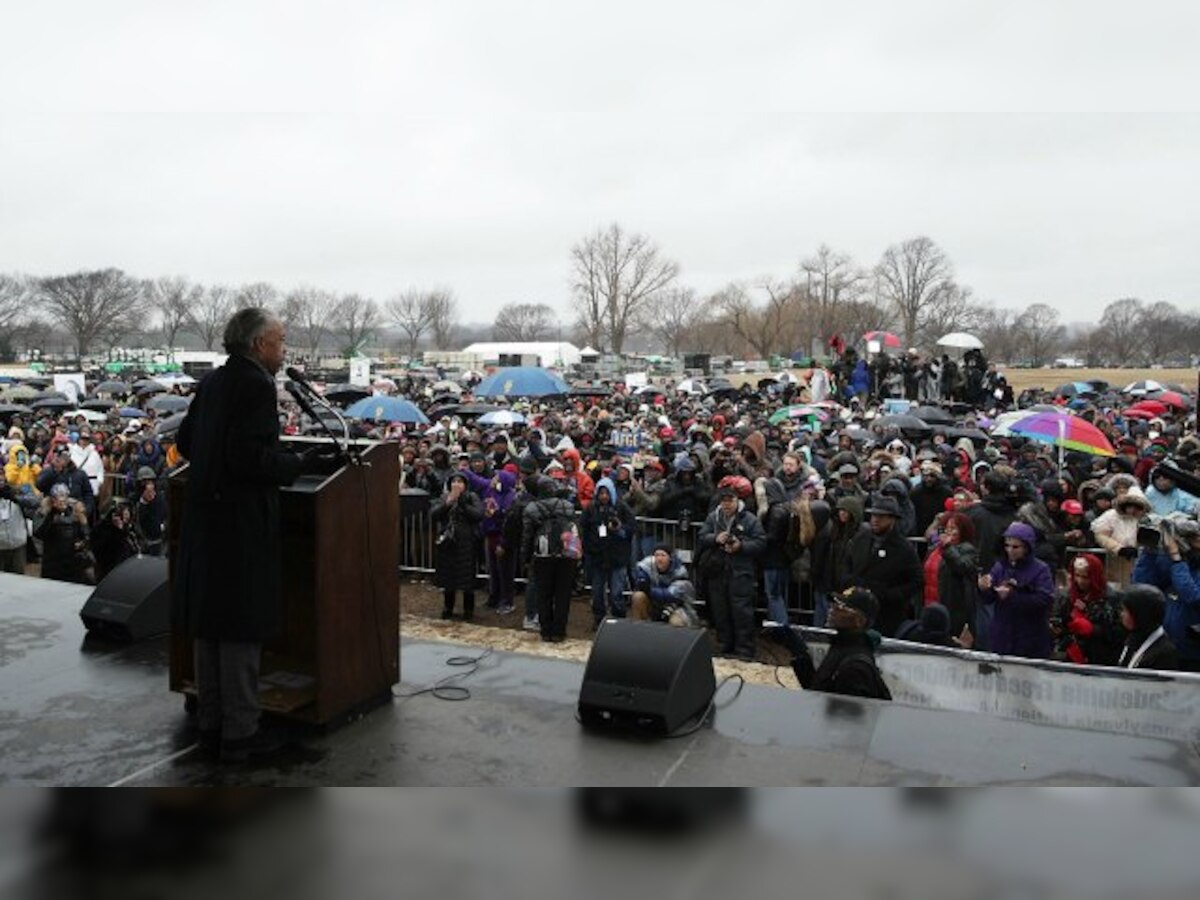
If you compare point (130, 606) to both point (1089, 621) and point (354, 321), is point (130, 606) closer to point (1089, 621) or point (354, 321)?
point (1089, 621)

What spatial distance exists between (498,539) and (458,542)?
58 centimetres

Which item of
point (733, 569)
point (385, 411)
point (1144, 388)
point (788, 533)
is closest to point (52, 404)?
point (385, 411)

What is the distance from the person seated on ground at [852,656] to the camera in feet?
17.2

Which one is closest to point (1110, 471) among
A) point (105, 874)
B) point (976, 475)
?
point (976, 475)

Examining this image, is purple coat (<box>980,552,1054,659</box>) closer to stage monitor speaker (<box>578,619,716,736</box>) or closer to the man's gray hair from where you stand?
stage monitor speaker (<box>578,619,716,736</box>)

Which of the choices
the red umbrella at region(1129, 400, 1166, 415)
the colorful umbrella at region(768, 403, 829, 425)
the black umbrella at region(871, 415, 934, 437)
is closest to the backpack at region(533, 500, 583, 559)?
the black umbrella at region(871, 415, 934, 437)

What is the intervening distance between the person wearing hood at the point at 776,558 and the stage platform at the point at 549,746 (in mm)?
4782

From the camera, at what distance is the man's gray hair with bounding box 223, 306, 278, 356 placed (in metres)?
3.56

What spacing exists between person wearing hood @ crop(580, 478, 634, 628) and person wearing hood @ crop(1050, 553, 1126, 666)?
167 inches

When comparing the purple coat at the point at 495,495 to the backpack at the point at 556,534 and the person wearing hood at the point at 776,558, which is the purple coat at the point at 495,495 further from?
the person wearing hood at the point at 776,558

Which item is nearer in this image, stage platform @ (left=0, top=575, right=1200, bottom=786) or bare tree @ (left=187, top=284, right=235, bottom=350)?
stage platform @ (left=0, top=575, right=1200, bottom=786)

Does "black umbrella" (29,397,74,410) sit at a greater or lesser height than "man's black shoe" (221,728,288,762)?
greater

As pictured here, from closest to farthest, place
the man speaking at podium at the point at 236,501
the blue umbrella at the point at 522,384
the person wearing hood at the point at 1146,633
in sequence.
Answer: the man speaking at podium at the point at 236,501
the person wearing hood at the point at 1146,633
the blue umbrella at the point at 522,384

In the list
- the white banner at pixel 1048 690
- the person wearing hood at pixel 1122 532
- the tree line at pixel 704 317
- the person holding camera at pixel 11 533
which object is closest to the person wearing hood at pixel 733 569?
the white banner at pixel 1048 690
